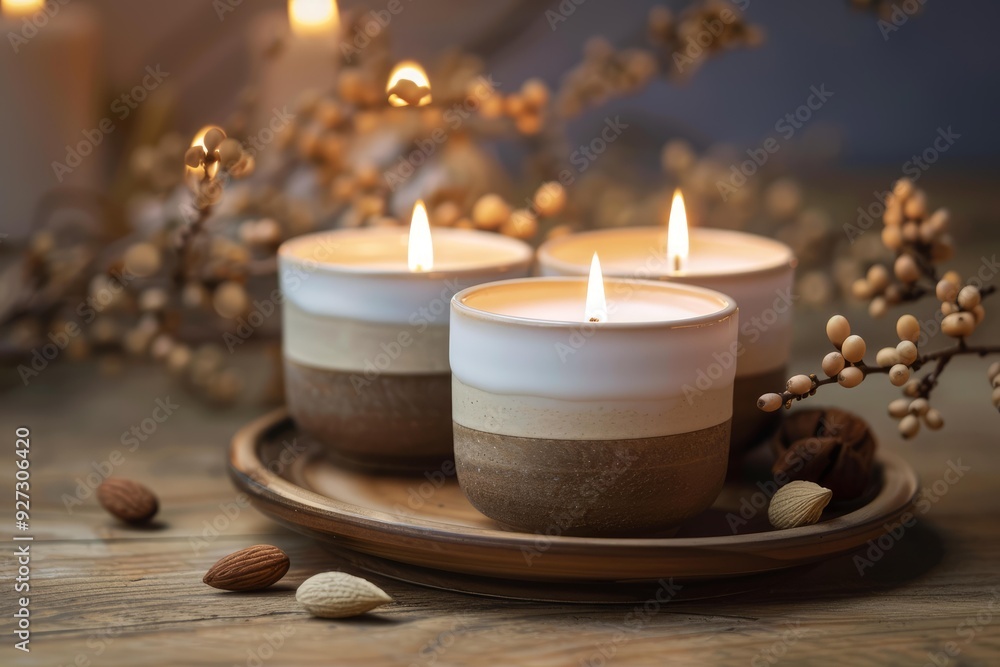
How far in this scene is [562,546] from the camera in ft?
1.94

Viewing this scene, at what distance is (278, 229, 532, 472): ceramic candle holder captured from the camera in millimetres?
762

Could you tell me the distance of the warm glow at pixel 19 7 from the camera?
1.05 m

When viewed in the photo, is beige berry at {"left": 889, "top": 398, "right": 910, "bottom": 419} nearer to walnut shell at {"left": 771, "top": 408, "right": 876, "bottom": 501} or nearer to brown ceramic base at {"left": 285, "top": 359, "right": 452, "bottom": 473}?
walnut shell at {"left": 771, "top": 408, "right": 876, "bottom": 501}

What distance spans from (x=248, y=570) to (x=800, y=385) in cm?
32

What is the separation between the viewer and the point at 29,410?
39.1 inches

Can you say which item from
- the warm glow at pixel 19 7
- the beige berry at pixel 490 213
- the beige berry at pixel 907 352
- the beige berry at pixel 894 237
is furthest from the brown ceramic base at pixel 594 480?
the warm glow at pixel 19 7

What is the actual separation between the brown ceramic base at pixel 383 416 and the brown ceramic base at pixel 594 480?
0.42 feet

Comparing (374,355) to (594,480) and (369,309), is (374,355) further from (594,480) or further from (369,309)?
(594,480)

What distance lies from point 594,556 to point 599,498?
37mm

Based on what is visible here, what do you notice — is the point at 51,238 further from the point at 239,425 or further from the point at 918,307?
the point at 918,307

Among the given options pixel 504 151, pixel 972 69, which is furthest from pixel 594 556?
pixel 972 69

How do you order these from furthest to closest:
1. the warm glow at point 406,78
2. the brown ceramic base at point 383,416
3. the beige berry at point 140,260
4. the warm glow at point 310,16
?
the warm glow at point 310,16 → the beige berry at point 140,260 → the warm glow at point 406,78 → the brown ceramic base at point 383,416

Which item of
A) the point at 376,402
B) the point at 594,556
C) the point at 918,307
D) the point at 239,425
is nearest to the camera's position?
the point at 594,556

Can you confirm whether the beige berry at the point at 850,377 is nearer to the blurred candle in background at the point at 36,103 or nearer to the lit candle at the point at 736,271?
the lit candle at the point at 736,271
